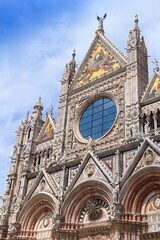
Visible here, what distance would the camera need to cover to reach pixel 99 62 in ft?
83.9

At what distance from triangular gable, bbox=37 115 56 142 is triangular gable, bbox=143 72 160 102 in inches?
345

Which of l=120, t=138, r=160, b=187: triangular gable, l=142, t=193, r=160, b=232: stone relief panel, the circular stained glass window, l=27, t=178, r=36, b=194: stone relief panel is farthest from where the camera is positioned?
the circular stained glass window

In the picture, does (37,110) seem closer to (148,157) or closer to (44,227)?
(44,227)

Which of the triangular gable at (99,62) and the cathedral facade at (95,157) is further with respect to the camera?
the triangular gable at (99,62)

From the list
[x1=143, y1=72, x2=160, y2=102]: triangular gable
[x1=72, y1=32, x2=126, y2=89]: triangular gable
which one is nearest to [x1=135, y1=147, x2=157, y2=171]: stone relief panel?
[x1=143, y1=72, x2=160, y2=102]: triangular gable

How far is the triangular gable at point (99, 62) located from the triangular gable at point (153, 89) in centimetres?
324

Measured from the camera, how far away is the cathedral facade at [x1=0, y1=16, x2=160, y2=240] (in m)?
14.2

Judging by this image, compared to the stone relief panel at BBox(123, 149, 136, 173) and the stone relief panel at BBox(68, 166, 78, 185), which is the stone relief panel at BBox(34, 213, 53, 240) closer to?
the stone relief panel at BBox(68, 166, 78, 185)

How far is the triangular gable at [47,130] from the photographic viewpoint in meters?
25.8

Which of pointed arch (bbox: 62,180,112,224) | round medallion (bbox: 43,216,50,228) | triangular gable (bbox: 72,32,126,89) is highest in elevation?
triangular gable (bbox: 72,32,126,89)

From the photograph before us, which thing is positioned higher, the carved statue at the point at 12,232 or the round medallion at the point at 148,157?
the round medallion at the point at 148,157

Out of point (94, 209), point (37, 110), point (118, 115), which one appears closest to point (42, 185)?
point (94, 209)

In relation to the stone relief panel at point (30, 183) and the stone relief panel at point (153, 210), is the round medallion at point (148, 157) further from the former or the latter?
the stone relief panel at point (30, 183)

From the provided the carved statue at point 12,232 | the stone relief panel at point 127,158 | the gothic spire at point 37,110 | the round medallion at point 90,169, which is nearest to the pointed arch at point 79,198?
the round medallion at point 90,169
